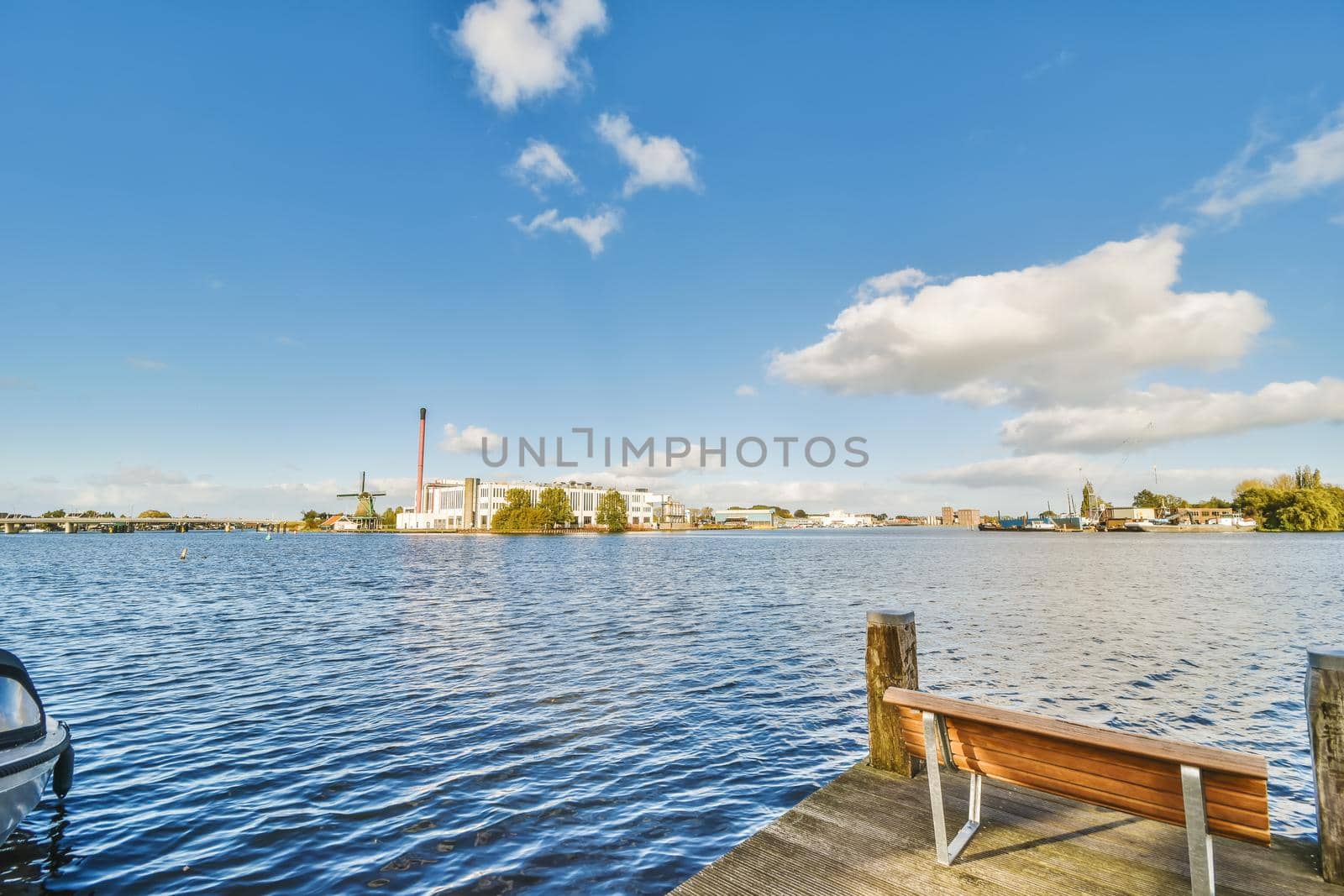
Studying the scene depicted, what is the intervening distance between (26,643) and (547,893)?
81.7 feet

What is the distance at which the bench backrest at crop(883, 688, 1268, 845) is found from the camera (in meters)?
3.73

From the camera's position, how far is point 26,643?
20906mm

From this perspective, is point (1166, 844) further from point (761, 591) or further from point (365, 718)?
point (761, 591)

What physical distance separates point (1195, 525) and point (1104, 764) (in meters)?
249

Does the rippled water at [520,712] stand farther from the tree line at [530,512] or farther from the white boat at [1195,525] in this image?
the white boat at [1195,525]

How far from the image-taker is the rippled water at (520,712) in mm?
7309

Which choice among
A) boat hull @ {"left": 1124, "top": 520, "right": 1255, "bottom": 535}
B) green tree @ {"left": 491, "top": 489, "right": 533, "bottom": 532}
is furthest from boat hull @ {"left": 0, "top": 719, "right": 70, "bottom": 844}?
boat hull @ {"left": 1124, "top": 520, "right": 1255, "bottom": 535}

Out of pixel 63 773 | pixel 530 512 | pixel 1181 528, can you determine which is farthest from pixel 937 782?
pixel 1181 528

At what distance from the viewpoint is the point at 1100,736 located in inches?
165

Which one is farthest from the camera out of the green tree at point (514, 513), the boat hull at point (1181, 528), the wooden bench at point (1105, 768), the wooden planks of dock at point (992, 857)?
the boat hull at point (1181, 528)

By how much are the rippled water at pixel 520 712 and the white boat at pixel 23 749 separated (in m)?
0.60

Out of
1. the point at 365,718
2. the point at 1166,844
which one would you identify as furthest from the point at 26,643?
the point at 1166,844

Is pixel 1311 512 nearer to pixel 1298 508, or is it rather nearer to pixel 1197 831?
pixel 1298 508

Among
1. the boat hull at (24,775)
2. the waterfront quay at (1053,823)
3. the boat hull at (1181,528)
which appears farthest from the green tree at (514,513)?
the boat hull at (1181,528)
